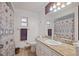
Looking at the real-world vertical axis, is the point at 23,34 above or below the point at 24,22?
below

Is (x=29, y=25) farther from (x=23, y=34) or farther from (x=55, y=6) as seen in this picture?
(x=55, y=6)

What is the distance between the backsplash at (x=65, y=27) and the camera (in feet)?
5.96

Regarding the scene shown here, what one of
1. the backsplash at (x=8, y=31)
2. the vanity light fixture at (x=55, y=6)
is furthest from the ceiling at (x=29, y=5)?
the vanity light fixture at (x=55, y=6)

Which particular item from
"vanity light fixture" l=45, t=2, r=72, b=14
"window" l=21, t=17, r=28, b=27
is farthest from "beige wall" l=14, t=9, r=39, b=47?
"vanity light fixture" l=45, t=2, r=72, b=14

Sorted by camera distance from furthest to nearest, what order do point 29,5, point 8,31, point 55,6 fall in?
point 55,6 → point 8,31 → point 29,5

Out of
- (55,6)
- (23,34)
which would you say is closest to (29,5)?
(23,34)

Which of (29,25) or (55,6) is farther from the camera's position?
(55,6)

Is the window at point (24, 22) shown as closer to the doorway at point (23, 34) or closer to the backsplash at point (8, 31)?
the doorway at point (23, 34)

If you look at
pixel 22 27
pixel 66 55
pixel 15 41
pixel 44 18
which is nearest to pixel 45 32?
pixel 44 18

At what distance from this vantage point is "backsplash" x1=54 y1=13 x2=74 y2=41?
5.96 feet

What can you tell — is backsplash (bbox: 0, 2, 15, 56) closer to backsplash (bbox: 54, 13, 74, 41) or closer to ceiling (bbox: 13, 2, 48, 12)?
ceiling (bbox: 13, 2, 48, 12)

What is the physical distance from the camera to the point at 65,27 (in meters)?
1.92

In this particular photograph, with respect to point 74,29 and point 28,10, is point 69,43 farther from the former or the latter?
point 28,10

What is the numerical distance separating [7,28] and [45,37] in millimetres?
976
